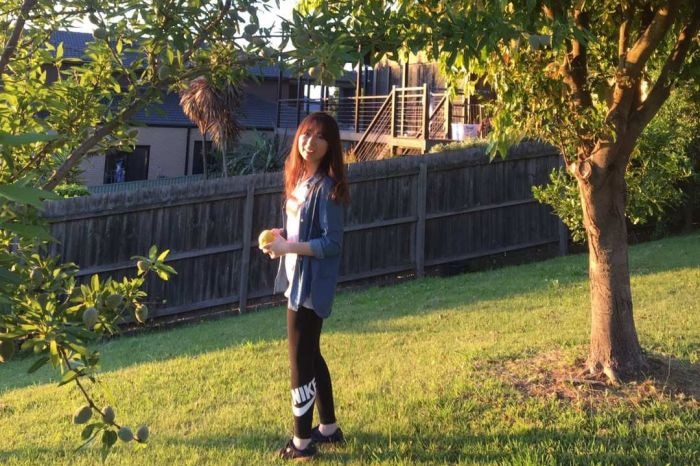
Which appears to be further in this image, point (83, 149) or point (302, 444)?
point (302, 444)

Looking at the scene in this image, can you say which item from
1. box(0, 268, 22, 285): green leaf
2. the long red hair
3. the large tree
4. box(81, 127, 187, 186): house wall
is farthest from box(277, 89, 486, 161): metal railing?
box(0, 268, 22, 285): green leaf

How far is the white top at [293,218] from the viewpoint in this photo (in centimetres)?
381

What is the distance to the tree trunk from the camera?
4.70 metres

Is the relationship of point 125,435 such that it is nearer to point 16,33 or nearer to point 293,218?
point 16,33

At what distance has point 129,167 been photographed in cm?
2538

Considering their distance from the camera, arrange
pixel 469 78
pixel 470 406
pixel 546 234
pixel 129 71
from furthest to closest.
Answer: pixel 546 234, pixel 469 78, pixel 470 406, pixel 129 71

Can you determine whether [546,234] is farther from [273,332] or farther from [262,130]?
[262,130]

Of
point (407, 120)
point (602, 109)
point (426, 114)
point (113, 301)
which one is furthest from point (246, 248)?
point (407, 120)

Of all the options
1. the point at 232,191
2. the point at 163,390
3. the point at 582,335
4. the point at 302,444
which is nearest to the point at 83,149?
the point at 302,444

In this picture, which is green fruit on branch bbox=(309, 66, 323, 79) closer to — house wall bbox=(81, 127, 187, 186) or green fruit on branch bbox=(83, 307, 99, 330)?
green fruit on branch bbox=(83, 307, 99, 330)

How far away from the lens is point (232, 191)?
10.3 m

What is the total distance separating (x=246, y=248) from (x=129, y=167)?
16.4 m

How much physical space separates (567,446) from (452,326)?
3452 mm

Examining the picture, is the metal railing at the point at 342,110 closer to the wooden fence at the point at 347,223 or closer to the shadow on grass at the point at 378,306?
the wooden fence at the point at 347,223
